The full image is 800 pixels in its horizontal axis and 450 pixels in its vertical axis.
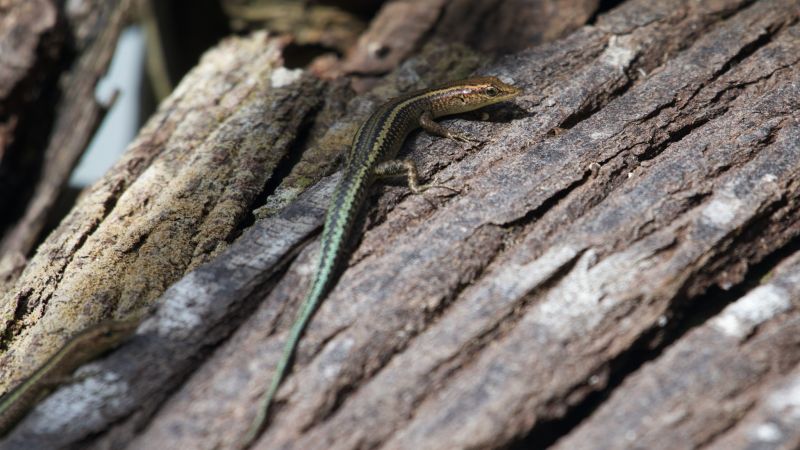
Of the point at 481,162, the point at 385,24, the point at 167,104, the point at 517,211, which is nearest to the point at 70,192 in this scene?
the point at 167,104

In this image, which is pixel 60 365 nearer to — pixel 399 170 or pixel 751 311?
pixel 399 170

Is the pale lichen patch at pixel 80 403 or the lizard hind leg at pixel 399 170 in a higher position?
the lizard hind leg at pixel 399 170

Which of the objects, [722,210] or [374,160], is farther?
[374,160]

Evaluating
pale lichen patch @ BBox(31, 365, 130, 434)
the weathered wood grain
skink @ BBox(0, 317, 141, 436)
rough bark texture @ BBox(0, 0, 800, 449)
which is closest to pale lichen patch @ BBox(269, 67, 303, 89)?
the weathered wood grain

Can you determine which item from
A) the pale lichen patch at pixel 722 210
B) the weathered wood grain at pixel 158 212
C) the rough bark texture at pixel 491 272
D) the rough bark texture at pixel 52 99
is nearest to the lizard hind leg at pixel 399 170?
the rough bark texture at pixel 491 272

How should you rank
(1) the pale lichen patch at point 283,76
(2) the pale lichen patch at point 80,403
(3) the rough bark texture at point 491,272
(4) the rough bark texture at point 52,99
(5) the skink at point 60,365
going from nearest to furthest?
(3) the rough bark texture at point 491,272 < (2) the pale lichen patch at point 80,403 < (5) the skink at point 60,365 < (1) the pale lichen patch at point 283,76 < (4) the rough bark texture at point 52,99

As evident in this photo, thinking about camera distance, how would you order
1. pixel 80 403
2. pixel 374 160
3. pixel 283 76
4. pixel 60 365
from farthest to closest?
pixel 283 76 → pixel 374 160 → pixel 60 365 → pixel 80 403

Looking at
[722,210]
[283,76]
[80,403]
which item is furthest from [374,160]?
[80,403]

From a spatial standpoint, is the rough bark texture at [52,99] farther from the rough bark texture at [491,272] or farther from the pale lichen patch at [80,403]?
the pale lichen patch at [80,403]
